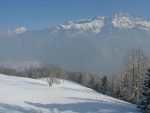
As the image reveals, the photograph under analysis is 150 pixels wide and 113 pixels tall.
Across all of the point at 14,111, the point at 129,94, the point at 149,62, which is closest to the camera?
the point at 14,111

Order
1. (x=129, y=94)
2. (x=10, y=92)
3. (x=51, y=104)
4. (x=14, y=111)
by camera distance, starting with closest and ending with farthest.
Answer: (x=14, y=111) < (x=51, y=104) < (x=10, y=92) < (x=129, y=94)

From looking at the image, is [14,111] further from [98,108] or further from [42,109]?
[98,108]

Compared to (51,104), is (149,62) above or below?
above

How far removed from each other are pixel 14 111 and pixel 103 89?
68.3 meters

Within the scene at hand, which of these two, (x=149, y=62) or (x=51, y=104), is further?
(x=149, y=62)

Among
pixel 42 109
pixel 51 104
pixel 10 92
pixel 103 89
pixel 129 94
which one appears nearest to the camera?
pixel 42 109

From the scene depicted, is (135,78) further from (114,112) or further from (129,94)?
(114,112)

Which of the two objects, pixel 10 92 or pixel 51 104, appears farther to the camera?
pixel 10 92

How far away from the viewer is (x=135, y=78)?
67125 millimetres

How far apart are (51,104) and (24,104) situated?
3185 millimetres

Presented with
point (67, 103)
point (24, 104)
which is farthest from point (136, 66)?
point (24, 104)

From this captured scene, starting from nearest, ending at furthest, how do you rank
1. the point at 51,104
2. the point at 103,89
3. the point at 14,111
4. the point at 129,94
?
the point at 14,111
the point at 51,104
the point at 129,94
the point at 103,89

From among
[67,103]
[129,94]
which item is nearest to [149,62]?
[129,94]

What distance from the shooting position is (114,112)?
136 ft
